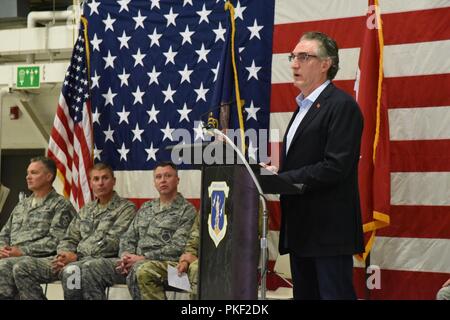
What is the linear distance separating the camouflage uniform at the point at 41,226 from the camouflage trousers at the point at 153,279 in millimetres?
930

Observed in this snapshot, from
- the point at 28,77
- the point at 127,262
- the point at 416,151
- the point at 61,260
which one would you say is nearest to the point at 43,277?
the point at 61,260

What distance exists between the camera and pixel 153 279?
15.4ft

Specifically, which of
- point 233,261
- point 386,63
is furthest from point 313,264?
point 386,63

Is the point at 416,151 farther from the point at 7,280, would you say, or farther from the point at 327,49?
the point at 7,280

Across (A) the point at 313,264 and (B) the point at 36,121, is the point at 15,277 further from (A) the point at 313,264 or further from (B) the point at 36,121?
(B) the point at 36,121

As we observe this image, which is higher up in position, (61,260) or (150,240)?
(150,240)

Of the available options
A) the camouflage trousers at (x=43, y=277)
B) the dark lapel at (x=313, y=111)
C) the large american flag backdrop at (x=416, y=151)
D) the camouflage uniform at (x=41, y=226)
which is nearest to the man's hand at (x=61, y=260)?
the camouflage trousers at (x=43, y=277)

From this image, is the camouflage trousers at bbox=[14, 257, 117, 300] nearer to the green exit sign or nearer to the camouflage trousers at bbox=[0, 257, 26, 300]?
the camouflage trousers at bbox=[0, 257, 26, 300]

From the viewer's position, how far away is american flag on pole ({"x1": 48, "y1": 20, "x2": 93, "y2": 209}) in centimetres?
580

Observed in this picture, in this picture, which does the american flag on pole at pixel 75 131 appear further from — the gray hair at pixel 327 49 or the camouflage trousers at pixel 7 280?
the gray hair at pixel 327 49

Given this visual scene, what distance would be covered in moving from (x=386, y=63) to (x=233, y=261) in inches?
92.5

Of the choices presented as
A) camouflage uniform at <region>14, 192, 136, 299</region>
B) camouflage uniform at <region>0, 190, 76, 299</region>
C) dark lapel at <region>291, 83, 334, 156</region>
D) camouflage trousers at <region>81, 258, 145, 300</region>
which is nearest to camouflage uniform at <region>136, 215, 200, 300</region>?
camouflage trousers at <region>81, 258, 145, 300</region>

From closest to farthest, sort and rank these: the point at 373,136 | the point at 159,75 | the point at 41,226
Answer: the point at 373,136 < the point at 41,226 < the point at 159,75

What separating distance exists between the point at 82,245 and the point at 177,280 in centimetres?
96
